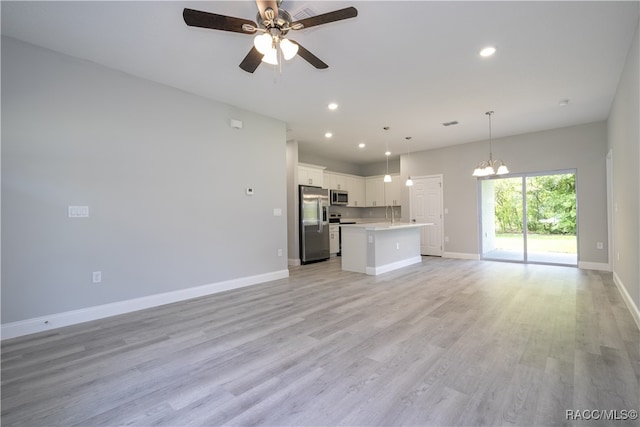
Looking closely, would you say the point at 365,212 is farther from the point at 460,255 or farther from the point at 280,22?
the point at 280,22

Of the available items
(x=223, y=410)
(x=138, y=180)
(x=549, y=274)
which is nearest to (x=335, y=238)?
(x=549, y=274)

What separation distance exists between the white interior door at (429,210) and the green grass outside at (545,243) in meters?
1.58

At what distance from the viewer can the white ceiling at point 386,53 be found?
8.30 ft

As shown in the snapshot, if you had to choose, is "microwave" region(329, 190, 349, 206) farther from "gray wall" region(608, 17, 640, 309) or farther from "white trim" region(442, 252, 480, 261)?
"gray wall" region(608, 17, 640, 309)

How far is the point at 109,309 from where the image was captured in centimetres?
336

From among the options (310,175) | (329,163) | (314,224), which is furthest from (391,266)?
(329,163)

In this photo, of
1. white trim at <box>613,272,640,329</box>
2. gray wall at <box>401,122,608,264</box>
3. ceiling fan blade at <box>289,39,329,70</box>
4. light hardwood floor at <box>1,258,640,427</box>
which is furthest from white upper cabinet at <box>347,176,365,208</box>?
ceiling fan blade at <box>289,39,329,70</box>

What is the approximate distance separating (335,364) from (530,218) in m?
6.26

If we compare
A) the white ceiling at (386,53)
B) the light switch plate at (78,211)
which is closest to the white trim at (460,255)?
the white ceiling at (386,53)

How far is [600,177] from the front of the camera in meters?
5.55

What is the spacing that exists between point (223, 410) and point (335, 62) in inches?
135

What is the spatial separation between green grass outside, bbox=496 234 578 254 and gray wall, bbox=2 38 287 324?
19.2ft

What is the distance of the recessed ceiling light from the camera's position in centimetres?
309

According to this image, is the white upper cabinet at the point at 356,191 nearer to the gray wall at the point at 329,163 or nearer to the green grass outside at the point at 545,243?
the gray wall at the point at 329,163
